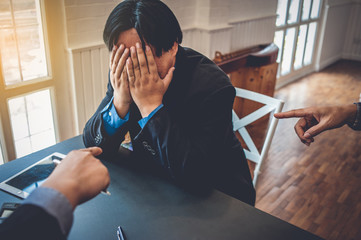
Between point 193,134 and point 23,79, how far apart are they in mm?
1534

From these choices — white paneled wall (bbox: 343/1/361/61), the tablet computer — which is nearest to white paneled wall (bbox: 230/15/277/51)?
the tablet computer

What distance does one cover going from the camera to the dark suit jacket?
1117 mm

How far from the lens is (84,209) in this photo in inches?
39.9

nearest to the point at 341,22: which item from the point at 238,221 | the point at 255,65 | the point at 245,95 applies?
the point at 255,65

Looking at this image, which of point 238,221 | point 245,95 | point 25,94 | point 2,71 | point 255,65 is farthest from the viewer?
point 255,65

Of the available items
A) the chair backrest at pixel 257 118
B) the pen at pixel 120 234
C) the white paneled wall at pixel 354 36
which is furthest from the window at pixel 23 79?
the white paneled wall at pixel 354 36

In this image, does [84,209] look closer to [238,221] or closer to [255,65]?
[238,221]

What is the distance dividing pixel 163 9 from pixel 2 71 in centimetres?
141

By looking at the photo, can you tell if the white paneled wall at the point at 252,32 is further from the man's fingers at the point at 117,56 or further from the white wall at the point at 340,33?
the man's fingers at the point at 117,56

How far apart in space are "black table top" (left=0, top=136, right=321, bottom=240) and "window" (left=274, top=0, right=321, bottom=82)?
13.4 feet

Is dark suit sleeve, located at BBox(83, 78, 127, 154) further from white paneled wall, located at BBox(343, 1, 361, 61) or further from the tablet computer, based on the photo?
white paneled wall, located at BBox(343, 1, 361, 61)

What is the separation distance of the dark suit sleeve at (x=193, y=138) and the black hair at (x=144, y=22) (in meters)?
0.25

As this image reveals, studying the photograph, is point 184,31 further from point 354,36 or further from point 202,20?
point 354,36

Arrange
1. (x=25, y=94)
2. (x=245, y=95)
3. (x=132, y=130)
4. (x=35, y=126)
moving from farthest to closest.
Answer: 1. (x=35, y=126)
2. (x=25, y=94)
3. (x=245, y=95)
4. (x=132, y=130)
